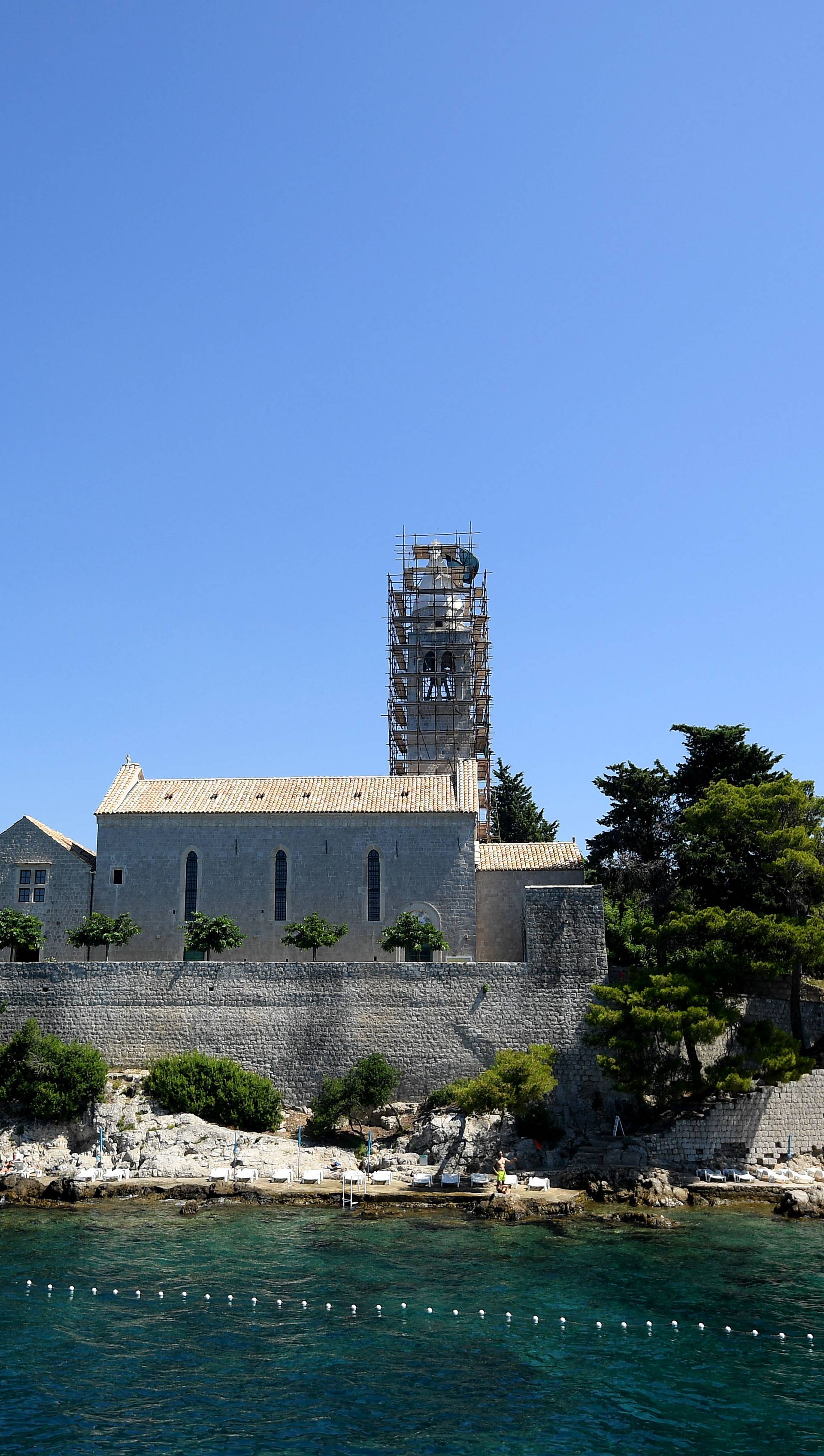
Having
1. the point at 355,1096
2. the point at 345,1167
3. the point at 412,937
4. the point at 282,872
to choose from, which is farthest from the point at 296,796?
the point at 345,1167

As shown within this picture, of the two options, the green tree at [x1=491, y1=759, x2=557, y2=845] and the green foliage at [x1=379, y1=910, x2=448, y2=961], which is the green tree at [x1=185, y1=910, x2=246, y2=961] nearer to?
the green foliage at [x1=379, y1=910, x2=448, y2=961]

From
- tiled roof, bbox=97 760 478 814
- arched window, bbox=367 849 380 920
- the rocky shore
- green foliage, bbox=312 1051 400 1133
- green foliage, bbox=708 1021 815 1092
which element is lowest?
the rocky shore

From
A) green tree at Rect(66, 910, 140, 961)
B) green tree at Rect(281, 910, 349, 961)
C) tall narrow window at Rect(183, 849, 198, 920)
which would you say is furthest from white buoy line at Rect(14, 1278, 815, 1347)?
tall narrow window at Rect(183, 849, 198, 920)

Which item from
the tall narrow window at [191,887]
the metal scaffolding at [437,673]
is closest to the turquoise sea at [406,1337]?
the tall narrow window at [191,887]

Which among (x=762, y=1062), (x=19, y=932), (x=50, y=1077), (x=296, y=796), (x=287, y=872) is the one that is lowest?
(x=50, y=1077)

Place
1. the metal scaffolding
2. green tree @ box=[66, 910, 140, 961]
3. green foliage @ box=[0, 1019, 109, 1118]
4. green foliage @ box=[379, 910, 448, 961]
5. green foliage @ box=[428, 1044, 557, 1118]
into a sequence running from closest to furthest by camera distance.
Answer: green foliage @ box=[428, 1044, 557, 1118]
green foliage @ box=[0, 1019, 109, 1118]
green foliage @ box=[379, 910, 448, 961]
green tree @ box=[66, 910, 140, 961]
the metal scaffolding

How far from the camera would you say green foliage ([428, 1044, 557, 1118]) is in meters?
34.1

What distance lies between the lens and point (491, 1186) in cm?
3297

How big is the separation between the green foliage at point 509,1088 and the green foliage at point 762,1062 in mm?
5270

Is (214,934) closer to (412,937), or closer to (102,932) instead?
(102,932)

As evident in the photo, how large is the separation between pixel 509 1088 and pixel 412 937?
7.21 m

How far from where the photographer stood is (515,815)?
61.0 m

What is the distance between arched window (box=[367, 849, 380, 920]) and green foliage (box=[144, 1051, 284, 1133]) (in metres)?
8.38

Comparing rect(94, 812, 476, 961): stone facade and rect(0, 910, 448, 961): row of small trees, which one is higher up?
rect(94, 812, 476, 961): stone facade
